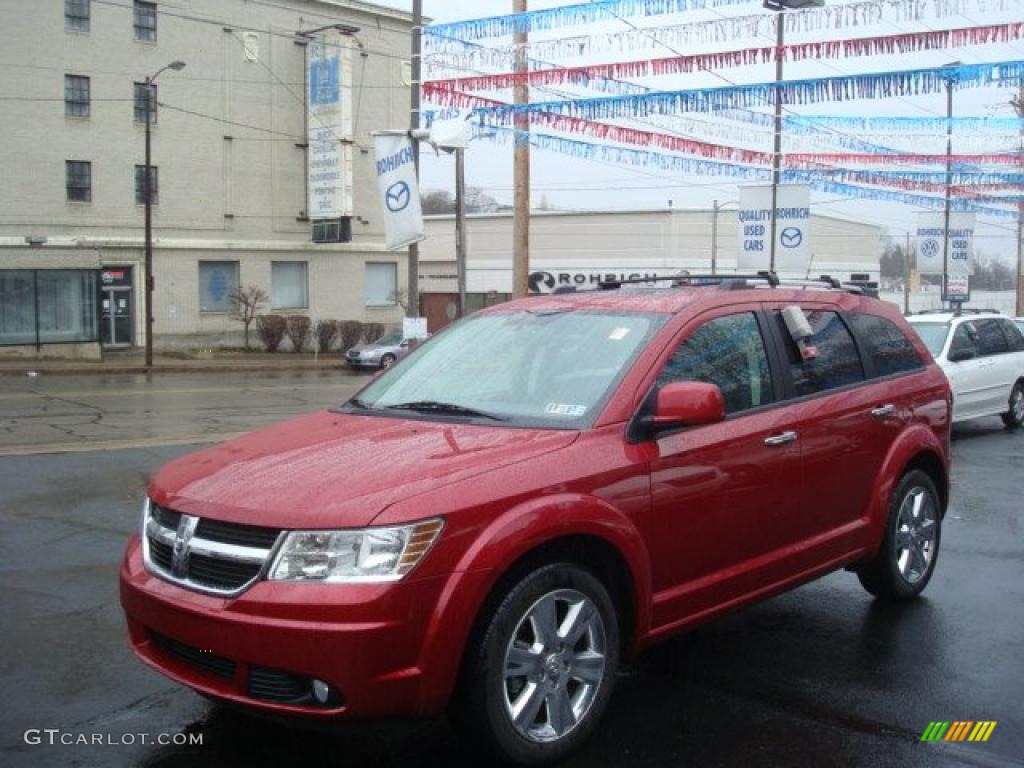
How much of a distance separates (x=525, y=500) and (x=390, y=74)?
4169cm

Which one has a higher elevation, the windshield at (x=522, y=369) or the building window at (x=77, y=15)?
the building window at (x=77, y=15)

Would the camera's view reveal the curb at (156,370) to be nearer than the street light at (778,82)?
No

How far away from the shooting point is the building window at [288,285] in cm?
4241

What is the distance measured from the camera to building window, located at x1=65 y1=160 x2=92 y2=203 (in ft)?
121

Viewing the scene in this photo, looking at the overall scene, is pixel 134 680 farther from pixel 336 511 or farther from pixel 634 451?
pixel 634 451

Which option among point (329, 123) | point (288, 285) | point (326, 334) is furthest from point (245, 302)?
point (329, 123)

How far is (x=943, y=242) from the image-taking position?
1298 inches

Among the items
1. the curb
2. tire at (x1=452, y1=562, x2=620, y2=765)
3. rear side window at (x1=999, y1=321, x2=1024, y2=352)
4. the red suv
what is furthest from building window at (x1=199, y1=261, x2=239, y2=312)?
tire at (x1=452, y1=562, x2=620, y2=765)

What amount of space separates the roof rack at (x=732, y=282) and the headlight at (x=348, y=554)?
2450 millimetres

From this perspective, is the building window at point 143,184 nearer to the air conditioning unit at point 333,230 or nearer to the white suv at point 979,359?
the air conditioning unit at point 333,230

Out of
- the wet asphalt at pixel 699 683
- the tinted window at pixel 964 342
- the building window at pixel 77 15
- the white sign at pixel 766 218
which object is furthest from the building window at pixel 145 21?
the wet asphalt at pixel 699 683

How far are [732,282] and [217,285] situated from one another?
37.3m

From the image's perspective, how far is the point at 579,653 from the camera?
13.7 ft

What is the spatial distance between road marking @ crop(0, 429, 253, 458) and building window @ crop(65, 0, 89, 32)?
28.4 m
